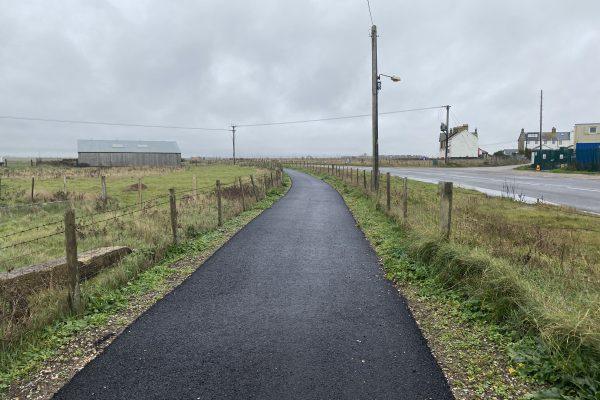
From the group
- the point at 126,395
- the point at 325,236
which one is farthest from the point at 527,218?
the point at 126,395

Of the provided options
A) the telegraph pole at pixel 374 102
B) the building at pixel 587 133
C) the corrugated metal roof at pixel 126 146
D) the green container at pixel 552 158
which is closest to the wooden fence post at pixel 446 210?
the telegraph pole at pixel 374 102

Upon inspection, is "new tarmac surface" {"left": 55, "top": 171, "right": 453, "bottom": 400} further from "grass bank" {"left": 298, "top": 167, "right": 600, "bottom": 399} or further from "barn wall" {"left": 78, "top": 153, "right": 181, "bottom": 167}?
"barn wall" {"left": 78, "top": 153, "right": 181, "bottom": 167}

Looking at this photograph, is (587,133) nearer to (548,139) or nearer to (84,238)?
(548,139)

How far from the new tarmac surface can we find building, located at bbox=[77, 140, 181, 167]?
7434 centimetres

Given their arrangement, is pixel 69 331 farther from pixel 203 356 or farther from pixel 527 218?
pixel 527 218

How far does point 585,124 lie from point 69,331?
72509 millimetres

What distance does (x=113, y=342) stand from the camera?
494 cm

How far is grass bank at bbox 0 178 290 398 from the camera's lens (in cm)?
437

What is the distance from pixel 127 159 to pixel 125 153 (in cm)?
121

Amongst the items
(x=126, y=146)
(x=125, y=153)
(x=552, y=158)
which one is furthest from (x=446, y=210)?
(x=126, y=146)

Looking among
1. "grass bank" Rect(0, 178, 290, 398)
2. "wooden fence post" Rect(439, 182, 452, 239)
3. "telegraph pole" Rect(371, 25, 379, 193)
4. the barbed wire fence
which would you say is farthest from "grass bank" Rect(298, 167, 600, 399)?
"telegraph pole" Rect(371, 25, 379, 193)

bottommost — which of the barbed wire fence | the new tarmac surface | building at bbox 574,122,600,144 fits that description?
the new tarmac surface

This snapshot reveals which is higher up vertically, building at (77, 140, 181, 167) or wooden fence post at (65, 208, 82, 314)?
building at (77, 140, 181, 167)

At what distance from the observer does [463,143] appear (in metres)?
96.0
